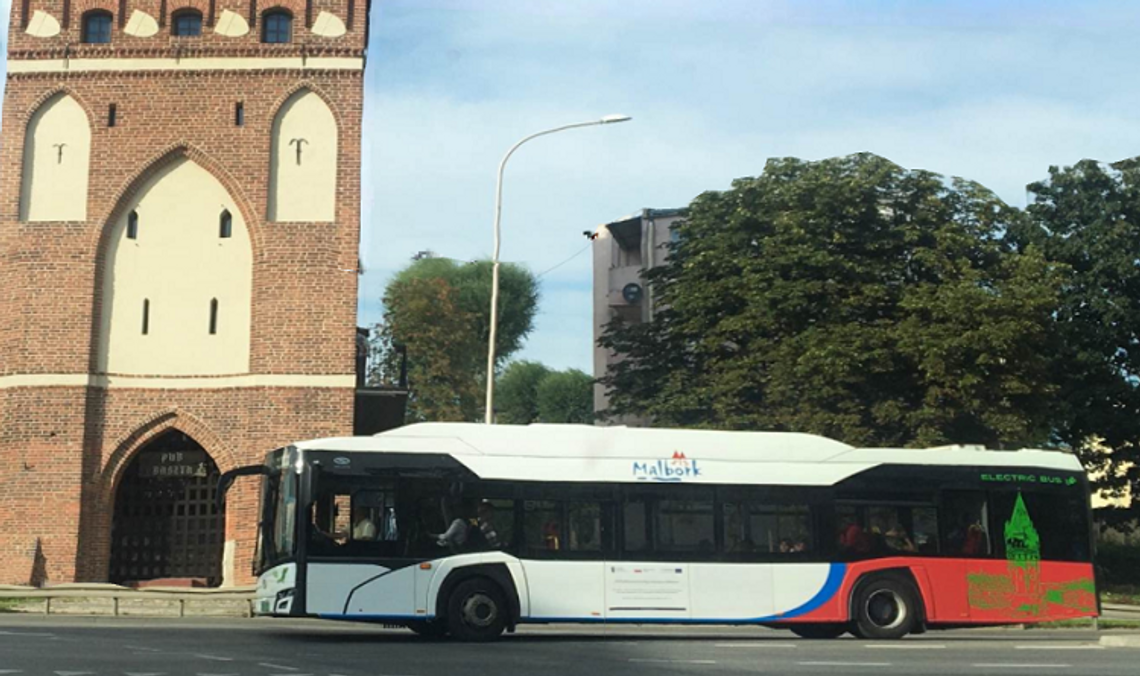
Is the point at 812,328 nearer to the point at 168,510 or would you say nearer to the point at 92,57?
the point at 168,510

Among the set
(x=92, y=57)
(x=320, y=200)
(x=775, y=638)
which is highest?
(x=92, y=57)

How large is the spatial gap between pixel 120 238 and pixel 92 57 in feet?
12.9

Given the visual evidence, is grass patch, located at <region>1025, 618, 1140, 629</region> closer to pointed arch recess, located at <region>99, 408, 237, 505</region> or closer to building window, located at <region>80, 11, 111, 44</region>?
pointed arch recess, located at <region>99, 408, 237, 505</region>

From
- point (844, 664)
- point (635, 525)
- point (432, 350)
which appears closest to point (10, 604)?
point (635, 525)

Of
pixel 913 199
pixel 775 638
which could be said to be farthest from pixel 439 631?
pixel 913 199

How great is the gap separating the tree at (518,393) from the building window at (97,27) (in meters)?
56.7

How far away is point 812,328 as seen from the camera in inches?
1240

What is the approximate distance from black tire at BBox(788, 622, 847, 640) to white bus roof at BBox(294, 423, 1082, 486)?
2059 millimetres

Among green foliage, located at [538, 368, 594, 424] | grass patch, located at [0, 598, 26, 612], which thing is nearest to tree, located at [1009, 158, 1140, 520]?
grass patch, located at [0, 598, 26, 612]

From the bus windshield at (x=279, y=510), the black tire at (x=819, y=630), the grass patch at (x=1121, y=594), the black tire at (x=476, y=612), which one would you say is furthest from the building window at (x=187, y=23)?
the grass patch at (x=1121, y=594)

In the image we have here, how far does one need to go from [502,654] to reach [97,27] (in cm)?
2150

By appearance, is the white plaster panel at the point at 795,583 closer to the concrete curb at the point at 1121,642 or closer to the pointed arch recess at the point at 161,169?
the concrete curb at the point at 1121,642

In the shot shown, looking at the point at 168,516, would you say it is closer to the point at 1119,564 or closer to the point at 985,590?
the point at 985,590

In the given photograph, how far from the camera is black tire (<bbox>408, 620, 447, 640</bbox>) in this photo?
17.5 m
